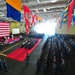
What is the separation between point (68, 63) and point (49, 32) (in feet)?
55.8

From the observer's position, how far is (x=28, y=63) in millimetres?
5617

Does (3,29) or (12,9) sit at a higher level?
(12,9)

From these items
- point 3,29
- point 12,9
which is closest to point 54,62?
point 12,9

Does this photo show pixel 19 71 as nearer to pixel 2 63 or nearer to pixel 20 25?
pixel 2 63

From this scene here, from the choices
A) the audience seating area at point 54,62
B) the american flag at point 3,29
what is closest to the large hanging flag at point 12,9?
the audience seating area at point 54,62

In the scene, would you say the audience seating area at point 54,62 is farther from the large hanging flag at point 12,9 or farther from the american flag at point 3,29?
the american flag at point 3,29

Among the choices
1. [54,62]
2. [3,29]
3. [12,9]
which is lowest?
[54,62]

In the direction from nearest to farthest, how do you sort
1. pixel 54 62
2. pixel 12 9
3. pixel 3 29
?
pixel 12 9 → pixel 54 62 → pixel 3 29

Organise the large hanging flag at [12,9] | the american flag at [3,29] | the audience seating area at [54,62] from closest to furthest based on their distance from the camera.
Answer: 1. the large hanging flag at [12,9]
2. the audience seating area at [54,62]
3. the american flag at [3,29]

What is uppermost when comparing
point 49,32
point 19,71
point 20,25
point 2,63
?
point 20,25

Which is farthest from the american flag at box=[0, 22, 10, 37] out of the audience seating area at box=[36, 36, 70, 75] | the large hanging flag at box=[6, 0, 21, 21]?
the large hanging flag at box=[6, 0, 21, 21]

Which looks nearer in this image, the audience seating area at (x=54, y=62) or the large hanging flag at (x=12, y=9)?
the large hanging flag at (x=12, y=9)

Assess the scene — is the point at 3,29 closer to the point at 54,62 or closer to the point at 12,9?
the point at 12,9

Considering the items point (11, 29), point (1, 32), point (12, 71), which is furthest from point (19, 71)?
point (11, 29)
